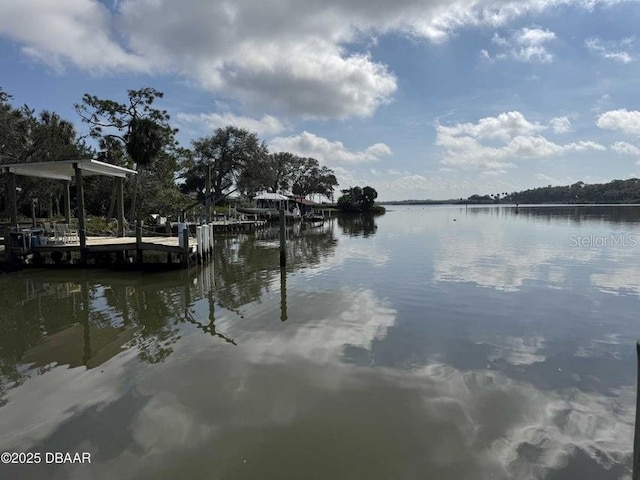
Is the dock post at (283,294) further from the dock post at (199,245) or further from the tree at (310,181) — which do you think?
the tree at (310,181)

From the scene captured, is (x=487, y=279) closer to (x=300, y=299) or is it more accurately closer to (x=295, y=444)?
(x=300, y=299)

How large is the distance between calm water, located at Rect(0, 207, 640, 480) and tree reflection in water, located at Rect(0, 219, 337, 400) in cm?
8

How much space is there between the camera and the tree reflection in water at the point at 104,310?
877cm

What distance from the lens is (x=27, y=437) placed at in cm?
565

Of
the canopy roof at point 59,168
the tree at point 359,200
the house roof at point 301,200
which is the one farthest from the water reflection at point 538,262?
the tree at point 359,200

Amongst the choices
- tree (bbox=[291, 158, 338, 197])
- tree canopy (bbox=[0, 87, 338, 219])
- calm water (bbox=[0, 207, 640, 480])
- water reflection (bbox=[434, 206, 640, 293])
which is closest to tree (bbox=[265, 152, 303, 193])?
tree (bbox=[291, 158, 338, 197])

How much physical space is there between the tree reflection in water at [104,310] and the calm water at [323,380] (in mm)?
79

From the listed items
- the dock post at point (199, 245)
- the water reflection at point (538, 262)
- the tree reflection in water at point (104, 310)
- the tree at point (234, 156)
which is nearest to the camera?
the tree reflection in water at point (104, 310)

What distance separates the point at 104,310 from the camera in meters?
12.4

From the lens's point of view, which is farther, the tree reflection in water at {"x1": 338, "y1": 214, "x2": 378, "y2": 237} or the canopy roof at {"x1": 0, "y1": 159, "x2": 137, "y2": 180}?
the tree reflection in water at {"x1": 338, "y1": 214, "x2": 378, "y2": 237}

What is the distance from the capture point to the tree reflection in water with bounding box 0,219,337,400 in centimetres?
877

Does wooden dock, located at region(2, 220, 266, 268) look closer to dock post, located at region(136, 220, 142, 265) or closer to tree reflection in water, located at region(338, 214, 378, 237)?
dock post, located at region(136, 220, 142, 265)

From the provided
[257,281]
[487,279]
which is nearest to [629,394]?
[487,279]

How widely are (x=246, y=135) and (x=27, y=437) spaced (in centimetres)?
5554
